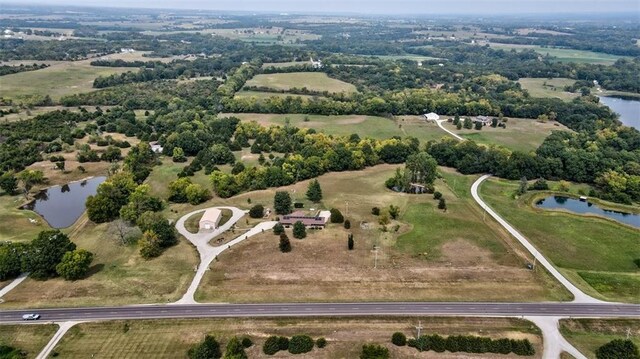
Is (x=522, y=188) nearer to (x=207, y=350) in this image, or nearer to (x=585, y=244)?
(x=585, y=244)

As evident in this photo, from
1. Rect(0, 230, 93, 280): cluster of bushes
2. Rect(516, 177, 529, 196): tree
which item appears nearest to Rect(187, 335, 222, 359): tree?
Rect(0, 230, 93, 280): cluster of bushes

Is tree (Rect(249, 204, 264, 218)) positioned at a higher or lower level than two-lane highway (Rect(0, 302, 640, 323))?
higher

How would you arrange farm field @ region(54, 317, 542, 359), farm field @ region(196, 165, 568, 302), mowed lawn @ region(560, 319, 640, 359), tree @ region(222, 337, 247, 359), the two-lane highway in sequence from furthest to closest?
farm field @ region(196, 165, 568, 302) → the two-lane highway → mowed lawn @ region(560, 319, 640, 359) → farm field @ region(54, 317, 542, 359) → tree @ region(222, 337, 247, 359)

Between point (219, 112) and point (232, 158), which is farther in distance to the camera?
point (219, 112)

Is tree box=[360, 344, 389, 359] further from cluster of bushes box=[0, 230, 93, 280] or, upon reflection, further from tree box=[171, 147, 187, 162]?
tree box=[171, 147, 187, 162]

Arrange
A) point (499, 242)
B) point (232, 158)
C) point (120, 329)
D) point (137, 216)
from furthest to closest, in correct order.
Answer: point (232, 158) < point (137, 216) < point (499, 242) < point (120, 329)

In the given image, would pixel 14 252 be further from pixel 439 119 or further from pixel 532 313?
pixel 439 119

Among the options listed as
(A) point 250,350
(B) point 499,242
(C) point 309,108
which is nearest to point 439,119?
(C) point 309,108
